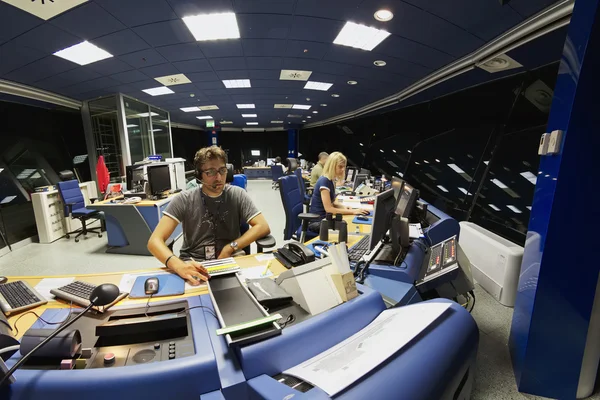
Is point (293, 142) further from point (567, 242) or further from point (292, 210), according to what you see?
point (567, 242)

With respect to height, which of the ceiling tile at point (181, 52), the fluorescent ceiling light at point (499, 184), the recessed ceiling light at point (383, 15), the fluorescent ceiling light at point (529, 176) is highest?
the ceiling tile at point (181, 52)

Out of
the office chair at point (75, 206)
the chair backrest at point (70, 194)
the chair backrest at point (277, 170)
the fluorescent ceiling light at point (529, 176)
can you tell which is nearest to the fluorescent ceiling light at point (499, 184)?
the fluorescent ceiling light at point (529, 176)

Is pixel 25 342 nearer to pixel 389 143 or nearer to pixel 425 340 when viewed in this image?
pixel 425 340

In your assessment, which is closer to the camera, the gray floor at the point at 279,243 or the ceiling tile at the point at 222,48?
the gray floor at the point at 279,243

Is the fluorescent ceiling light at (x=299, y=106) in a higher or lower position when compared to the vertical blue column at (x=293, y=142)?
higher

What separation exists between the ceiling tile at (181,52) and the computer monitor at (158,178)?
68.0 inches

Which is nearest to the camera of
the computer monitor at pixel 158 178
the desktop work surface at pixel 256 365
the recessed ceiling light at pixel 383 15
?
the desktop work surface at pixel 256 365

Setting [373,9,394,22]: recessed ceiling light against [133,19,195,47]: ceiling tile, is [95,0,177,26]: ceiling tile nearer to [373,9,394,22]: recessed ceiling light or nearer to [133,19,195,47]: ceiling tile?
[133,19,195,47]: ceiling tile

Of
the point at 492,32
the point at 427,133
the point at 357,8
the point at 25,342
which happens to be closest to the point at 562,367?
the point at 25,342

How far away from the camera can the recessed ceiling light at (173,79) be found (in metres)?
4.70

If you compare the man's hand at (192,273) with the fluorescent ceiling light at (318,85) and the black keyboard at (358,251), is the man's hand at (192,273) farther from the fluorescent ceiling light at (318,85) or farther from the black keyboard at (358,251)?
the fluorescent ceiling light at (318,85)

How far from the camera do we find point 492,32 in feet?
8.49

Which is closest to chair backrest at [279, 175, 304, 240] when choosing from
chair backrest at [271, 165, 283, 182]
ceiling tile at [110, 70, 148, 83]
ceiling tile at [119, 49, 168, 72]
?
ceiling tile at [119, 49, 168, 72]

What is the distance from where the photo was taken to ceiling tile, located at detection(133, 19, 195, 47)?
110 inches
